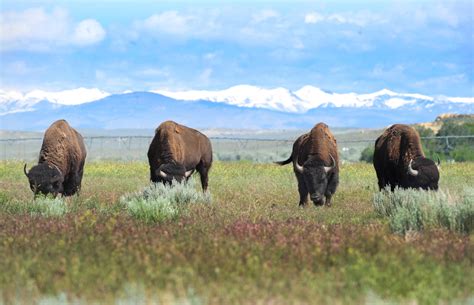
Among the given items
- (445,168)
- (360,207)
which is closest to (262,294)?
(360,207)

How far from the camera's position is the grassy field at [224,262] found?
7934mm

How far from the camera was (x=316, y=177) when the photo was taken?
62.5 ft

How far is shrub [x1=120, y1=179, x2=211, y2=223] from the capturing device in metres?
13.6

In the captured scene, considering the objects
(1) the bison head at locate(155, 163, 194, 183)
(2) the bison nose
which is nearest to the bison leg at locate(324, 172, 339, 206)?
(2) the bison nose

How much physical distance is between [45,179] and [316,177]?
533cm

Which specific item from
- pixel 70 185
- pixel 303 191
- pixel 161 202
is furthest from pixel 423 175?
pixel 70 185

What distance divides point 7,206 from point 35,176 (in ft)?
10.0

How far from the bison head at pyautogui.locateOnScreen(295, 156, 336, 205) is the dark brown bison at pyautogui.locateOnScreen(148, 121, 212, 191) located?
2.74 meters

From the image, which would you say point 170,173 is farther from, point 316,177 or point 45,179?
point 316,177

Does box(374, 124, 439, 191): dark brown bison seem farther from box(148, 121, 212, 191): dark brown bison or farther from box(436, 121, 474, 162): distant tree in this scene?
box(436, 121, 474, 162): distant tree

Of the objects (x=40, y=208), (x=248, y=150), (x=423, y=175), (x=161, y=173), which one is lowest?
(x=248, y=150)

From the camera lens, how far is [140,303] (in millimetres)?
7180

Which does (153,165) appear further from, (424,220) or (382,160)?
(424,220)

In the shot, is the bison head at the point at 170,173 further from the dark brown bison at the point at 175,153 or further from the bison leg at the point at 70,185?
the bison leg at the point at 70,185
